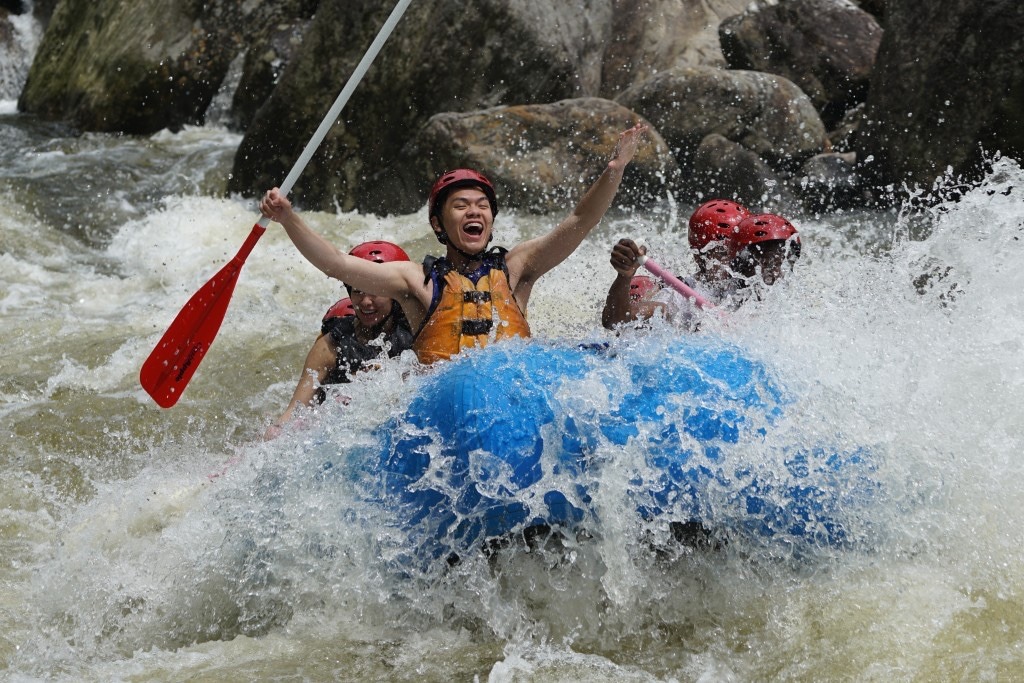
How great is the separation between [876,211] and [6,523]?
20.1 feet

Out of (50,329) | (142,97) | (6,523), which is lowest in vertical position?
(142,97)

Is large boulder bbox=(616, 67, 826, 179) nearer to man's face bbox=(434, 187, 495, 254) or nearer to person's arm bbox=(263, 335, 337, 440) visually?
person's arm bbox=(263, 335, 337, 440)

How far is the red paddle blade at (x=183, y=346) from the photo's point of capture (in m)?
4.66

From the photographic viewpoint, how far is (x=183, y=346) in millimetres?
4699

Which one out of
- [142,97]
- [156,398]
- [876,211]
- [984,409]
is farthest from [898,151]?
[142,97]

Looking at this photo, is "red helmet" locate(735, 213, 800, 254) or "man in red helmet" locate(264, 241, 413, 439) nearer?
"red helmet" locate(735, 213, 800, 254)

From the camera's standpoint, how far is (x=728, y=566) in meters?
3.42

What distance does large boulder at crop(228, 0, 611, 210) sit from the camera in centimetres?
955

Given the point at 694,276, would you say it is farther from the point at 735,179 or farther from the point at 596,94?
the point at 596,94

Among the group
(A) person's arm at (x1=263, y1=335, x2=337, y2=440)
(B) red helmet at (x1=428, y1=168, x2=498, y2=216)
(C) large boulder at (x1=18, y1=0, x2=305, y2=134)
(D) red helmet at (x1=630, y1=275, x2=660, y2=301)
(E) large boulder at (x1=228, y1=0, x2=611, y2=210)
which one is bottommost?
(C) large boulder at (x1=18, y1=0, x2=305, y2=134)

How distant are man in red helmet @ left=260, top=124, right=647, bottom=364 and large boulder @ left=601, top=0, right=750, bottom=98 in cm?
723

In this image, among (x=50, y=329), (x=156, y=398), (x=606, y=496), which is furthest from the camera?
(x=50, y=329)

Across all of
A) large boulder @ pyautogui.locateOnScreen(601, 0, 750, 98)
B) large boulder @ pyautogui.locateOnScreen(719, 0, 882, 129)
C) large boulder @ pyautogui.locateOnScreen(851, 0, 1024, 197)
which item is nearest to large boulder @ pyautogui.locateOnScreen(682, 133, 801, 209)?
large boulder @ pyautogui.locateOnScreen(851, 0, 1024, 197)

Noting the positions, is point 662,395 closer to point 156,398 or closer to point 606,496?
point 606,496
